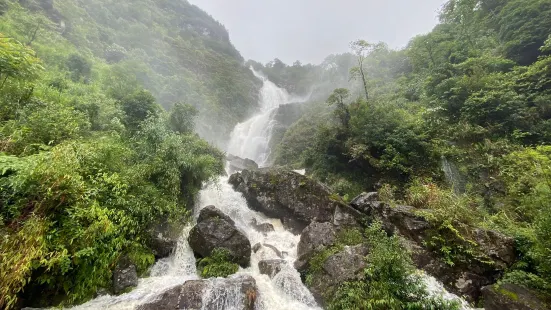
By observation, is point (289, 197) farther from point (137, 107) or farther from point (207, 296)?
point (137, 107)

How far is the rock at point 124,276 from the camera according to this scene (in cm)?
683

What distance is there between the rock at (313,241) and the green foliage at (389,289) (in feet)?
7.25

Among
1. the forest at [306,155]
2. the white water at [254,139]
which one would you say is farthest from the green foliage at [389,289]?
the white water at [254,139]

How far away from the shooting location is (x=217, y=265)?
28.7ft

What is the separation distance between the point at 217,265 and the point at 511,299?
331 inches

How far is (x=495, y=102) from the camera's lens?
491 inches

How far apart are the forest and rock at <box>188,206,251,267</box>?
1307mm

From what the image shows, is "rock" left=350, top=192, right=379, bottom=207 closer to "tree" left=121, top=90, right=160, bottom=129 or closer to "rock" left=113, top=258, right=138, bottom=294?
"rock" left=113, top=258, right=138, bottom=294

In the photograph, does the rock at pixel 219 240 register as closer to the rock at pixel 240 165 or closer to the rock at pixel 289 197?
the rock at pixel 289 197

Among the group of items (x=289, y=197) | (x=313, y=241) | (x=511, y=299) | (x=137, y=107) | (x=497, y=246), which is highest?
(x=497, y=246)

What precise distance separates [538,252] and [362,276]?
4383 mm

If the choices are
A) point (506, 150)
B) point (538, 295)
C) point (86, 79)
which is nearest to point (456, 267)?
point (538, 295)

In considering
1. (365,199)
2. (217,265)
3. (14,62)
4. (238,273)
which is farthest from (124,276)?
(365,199)

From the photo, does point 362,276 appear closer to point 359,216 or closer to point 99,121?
point 359,216
